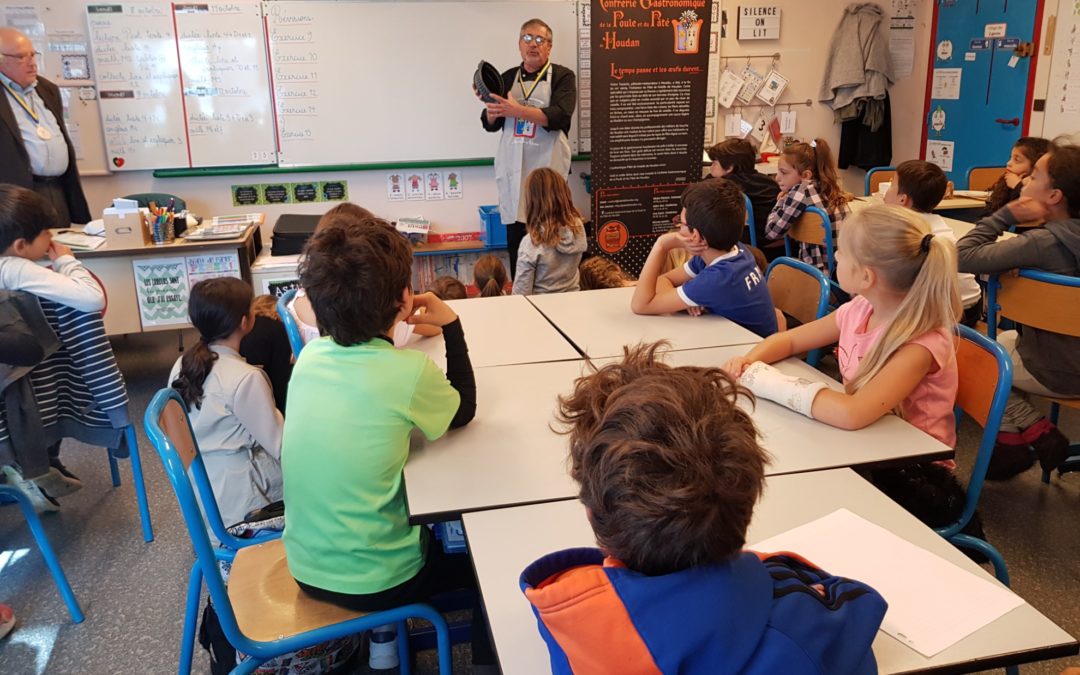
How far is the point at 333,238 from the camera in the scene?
1.54 m

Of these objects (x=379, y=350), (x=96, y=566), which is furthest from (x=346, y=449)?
(x=96, y=566)

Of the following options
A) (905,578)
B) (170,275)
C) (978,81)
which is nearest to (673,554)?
(905,578)

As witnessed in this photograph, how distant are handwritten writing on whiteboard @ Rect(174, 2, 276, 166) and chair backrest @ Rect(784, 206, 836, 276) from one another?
3071 mm

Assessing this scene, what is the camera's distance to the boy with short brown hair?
83cm

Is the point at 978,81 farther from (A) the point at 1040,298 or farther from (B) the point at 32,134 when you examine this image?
(B) the point at 32,134

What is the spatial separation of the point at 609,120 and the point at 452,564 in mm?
3823

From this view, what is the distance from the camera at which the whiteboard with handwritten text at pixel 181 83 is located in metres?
4.61

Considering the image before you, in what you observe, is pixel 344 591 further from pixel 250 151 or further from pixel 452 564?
pixel 250 151

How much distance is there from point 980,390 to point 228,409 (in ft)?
5.68

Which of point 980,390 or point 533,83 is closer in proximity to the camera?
point 980,390

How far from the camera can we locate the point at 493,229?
5.22 meters

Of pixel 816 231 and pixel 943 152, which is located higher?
pixel 943 152

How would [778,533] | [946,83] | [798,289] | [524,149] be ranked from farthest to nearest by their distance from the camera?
[946,83] < [524,149] < [798,289] < [778,533]

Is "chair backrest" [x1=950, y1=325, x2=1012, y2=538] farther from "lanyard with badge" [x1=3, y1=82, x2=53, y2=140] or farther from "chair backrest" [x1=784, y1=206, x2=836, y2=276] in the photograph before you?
"lanyard with badge" [x1=3, y1=82, x2=53, y2=140]
